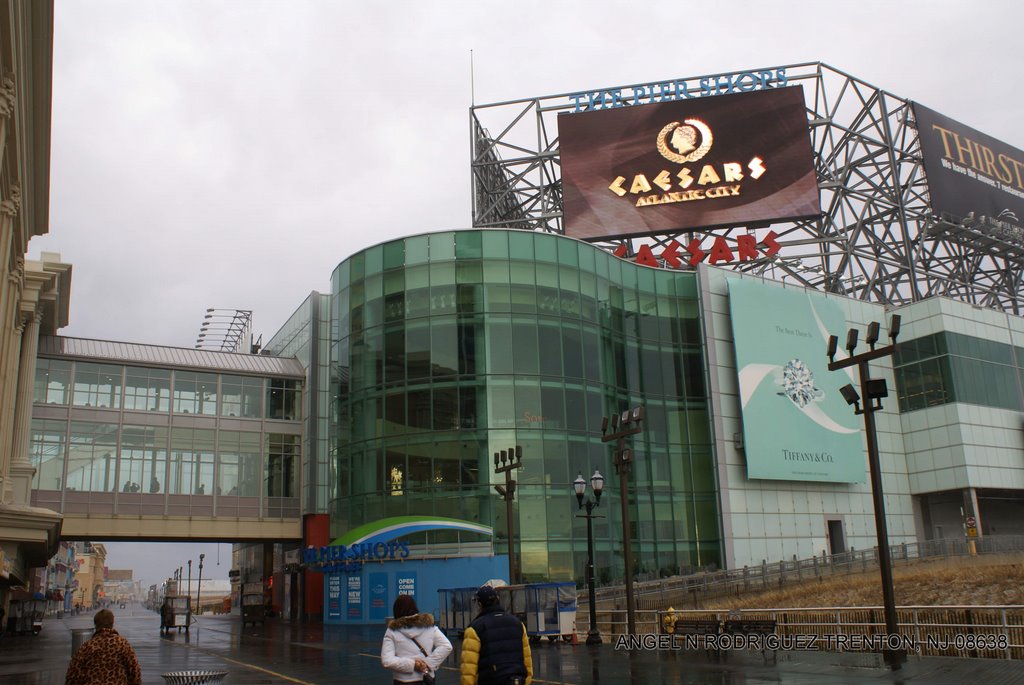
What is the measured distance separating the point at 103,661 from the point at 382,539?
3527cm

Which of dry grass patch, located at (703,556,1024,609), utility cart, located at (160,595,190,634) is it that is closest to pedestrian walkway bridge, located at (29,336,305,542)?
utility cart, located at (160,595,190,634)

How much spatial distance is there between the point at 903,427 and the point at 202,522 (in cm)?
4495

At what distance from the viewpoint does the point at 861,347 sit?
194 feet

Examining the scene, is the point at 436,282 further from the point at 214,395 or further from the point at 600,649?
the point at 600,649

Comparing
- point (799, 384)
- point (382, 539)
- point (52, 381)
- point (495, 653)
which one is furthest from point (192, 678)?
point (799, 384)

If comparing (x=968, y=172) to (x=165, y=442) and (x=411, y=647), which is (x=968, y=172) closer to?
(x=165, y=442)

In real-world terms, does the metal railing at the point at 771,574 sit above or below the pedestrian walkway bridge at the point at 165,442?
below

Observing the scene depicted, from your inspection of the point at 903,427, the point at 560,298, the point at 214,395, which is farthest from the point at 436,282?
the point at 903,427

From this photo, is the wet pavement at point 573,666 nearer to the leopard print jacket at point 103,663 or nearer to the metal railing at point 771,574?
the leopard print jacket at point 103,663

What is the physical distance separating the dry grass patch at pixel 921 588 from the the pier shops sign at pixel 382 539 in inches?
491

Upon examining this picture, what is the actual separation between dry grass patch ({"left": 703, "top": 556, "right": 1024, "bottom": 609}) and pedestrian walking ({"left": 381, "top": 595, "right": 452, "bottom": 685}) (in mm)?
28176

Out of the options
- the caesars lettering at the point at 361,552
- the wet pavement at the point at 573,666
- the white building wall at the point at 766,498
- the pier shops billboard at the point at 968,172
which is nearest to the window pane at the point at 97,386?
the caesars lettering at the point at 361,552

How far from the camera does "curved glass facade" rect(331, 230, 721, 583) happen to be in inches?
1754

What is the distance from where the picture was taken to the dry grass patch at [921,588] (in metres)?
33.6
